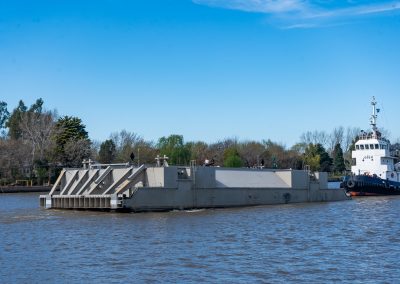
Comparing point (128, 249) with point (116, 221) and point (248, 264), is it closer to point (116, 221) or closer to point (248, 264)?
point (248, 264)

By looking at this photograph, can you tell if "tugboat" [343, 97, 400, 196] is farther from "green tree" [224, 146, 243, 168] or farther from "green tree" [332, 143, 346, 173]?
"green tree" [332, 143, 346, 173]

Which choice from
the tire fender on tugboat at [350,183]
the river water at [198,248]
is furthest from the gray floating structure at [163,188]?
the tire fender on tugboat at [350,183]

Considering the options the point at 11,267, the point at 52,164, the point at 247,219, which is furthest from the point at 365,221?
the point at 52,164

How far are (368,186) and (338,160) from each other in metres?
87.5

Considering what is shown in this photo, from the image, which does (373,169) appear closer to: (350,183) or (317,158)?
(350,183)

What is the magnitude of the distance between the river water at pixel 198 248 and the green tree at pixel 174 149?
77294 mm

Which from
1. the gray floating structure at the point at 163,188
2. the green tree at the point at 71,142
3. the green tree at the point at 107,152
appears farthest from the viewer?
the green tree at the point at 107,152

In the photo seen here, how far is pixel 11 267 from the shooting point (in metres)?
19.2

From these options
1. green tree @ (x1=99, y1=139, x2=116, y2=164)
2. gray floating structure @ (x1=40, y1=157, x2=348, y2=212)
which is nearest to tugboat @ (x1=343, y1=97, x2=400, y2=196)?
gray floating structure @ (x1=40, y1=157, x2=348, y2=212)

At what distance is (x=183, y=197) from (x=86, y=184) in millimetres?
6744

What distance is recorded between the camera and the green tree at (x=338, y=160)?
143 metres

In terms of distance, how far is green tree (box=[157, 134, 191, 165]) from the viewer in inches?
4498

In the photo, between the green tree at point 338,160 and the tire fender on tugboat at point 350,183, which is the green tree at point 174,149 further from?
the tire fender on tugboat at point 350,183

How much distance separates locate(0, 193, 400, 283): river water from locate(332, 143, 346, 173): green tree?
356 feet
